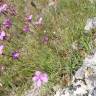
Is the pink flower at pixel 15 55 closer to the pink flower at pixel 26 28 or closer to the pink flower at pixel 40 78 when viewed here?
the pink flower at pixel 26 28

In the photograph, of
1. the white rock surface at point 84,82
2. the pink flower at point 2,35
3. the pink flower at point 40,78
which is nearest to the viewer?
the white rock surface at point 84,82

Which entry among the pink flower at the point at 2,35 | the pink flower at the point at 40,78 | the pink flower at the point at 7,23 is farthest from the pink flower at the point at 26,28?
the pink flower at the point at 40,78

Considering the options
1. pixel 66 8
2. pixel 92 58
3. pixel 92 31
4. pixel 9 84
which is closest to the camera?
pixel 92 58

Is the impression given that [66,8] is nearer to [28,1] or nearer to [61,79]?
[28,1]

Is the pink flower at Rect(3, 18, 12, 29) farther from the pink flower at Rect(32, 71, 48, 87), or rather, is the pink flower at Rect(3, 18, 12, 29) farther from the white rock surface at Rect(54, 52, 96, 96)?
the white rock surface at Rect(54, 52, 96, 96)

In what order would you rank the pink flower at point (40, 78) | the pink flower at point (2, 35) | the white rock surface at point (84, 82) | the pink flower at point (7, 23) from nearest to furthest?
the white rock surface at point (84, 82)
the pink flower at point (40, 78)
the pink flower at point (2, 35)
the pink flower at point (7, 23)

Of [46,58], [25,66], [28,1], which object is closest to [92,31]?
[46,58]

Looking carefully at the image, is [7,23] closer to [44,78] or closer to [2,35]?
[2,35]

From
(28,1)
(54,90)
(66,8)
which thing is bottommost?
(54,90)

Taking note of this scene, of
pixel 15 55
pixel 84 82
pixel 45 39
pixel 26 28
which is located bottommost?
pixel 84 82

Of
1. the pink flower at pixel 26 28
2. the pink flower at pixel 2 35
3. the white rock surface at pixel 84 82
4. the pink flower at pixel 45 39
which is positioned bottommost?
the white rock surface at pixel 84 82

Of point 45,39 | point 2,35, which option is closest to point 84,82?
point 45,39
